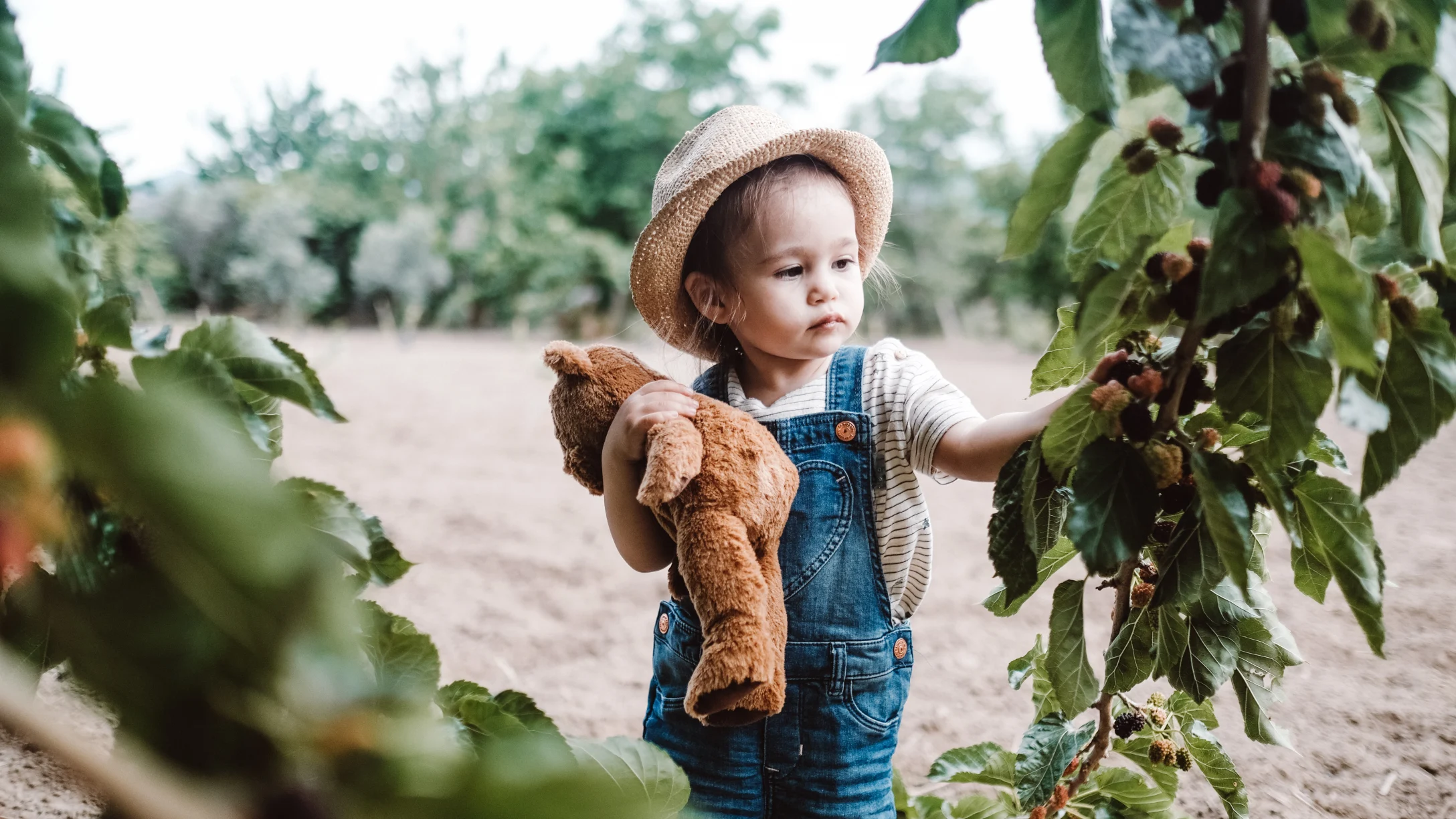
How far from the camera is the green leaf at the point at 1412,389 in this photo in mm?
635

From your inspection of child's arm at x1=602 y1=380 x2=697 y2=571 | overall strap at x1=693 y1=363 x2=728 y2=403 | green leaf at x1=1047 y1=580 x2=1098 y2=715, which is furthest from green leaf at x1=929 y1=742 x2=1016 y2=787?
overall strap at x1=693 y1=363 x2=728 y2=403

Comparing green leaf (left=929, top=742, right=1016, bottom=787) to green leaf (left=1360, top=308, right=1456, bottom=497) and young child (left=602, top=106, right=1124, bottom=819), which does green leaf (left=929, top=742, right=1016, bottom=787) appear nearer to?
young child (left=602, top=106, right=1124, bottom=819)

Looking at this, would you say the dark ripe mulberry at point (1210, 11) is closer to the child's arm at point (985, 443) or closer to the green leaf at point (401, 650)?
the child's arm at point (985, 443)

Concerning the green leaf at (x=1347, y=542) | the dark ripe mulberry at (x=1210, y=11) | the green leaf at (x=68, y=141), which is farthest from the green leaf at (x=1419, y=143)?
the green leaf at (x=68, y=141)

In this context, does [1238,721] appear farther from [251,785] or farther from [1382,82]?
[251,785]

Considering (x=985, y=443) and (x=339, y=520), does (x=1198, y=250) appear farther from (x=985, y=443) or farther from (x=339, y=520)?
(x=339, y=520)

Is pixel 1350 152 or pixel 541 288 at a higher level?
pixel 541 288

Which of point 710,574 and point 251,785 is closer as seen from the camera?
point 251,785

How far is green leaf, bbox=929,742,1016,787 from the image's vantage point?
4.30 feet

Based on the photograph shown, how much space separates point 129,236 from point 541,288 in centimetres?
831

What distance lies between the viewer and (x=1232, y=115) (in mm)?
669

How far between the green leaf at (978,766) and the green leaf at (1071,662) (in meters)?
0.41

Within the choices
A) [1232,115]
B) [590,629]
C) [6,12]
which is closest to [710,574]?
[1232,115]

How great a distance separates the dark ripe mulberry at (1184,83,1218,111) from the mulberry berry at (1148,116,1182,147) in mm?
49
